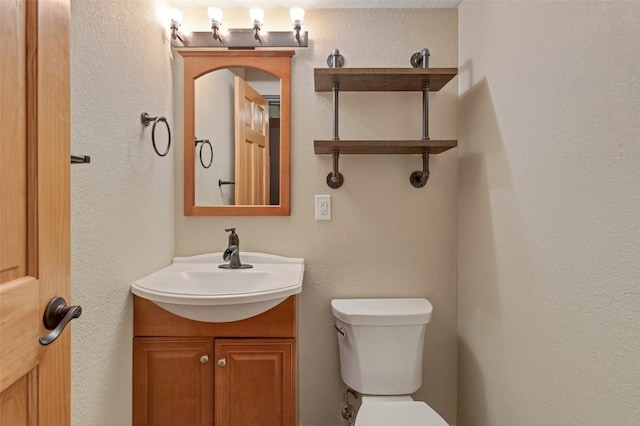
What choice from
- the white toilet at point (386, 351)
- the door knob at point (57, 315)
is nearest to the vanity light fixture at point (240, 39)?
the white toilet at point (386, 351)

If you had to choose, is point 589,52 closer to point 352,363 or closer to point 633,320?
point 633,320

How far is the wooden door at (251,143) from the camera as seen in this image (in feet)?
5.92

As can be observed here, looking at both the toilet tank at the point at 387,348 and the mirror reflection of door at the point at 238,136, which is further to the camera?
the mirror reflection of door at the point at 238,136

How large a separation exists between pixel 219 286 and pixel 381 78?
3.93 ft

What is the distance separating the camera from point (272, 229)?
71.6 inches

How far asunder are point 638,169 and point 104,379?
166 cm

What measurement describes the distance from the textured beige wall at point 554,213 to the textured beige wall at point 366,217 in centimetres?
18

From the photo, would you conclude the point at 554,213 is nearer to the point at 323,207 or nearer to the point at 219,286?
the point at 323,207

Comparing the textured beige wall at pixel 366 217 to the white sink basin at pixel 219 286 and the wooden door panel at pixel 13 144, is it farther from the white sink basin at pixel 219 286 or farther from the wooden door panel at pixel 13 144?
the wooden door panel at pixel 13 144

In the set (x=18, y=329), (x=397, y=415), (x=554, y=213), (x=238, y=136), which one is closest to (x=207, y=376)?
(x=397, y=415)

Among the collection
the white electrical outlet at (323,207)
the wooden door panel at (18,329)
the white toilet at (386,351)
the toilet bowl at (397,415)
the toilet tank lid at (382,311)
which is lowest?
the toilet bowl at (397,415)

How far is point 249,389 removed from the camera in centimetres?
139

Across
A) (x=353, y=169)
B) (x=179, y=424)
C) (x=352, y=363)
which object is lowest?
(x=179, y=424)

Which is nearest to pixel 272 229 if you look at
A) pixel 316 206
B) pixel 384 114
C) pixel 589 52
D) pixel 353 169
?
pixel 316 206
